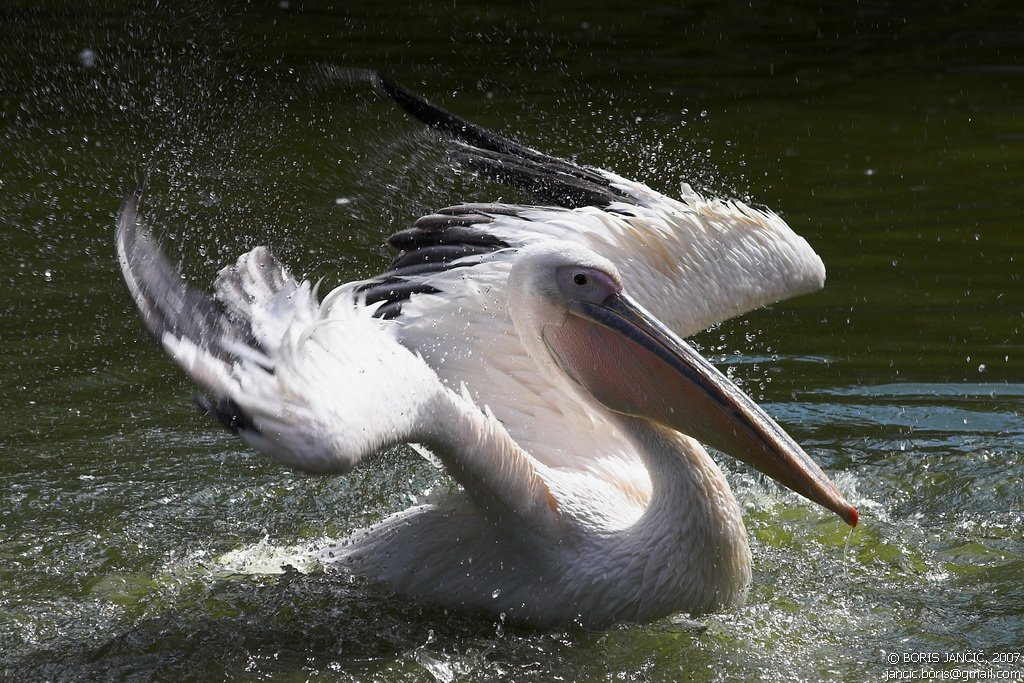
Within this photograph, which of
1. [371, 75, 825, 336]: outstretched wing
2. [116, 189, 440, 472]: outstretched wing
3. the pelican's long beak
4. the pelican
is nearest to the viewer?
[116, 189, 440, 472]: outstretched wing

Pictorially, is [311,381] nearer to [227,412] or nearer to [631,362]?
[227,412]

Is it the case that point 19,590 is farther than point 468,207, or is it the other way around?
point 468,207

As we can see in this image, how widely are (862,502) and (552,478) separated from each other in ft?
3.89

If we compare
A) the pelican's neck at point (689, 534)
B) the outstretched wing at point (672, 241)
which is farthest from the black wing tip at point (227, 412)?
the outstretched wing at point (672, 241)

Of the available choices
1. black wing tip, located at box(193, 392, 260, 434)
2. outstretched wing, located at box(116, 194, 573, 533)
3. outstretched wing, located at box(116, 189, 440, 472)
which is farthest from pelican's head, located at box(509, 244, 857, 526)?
black wing tip, located at box(193, 392, 260, 434)

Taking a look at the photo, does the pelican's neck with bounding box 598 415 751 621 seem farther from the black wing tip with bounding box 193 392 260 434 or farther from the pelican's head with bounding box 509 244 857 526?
the black wing tip with bounding box 193 392 260 434

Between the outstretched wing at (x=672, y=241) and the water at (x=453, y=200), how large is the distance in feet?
2.21

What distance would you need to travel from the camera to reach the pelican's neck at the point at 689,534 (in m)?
3.67

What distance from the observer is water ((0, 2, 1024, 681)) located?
374 cm

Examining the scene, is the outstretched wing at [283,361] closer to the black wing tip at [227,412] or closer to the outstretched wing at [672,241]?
the black wing tip at [227,412]

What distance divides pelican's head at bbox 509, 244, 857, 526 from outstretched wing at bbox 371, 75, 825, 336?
0.51 metres

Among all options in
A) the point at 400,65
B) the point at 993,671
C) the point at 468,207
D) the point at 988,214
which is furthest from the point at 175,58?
the point at 993,671

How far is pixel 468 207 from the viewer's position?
4.46 meters

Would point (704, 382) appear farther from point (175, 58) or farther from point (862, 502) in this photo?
point (175, 58)
